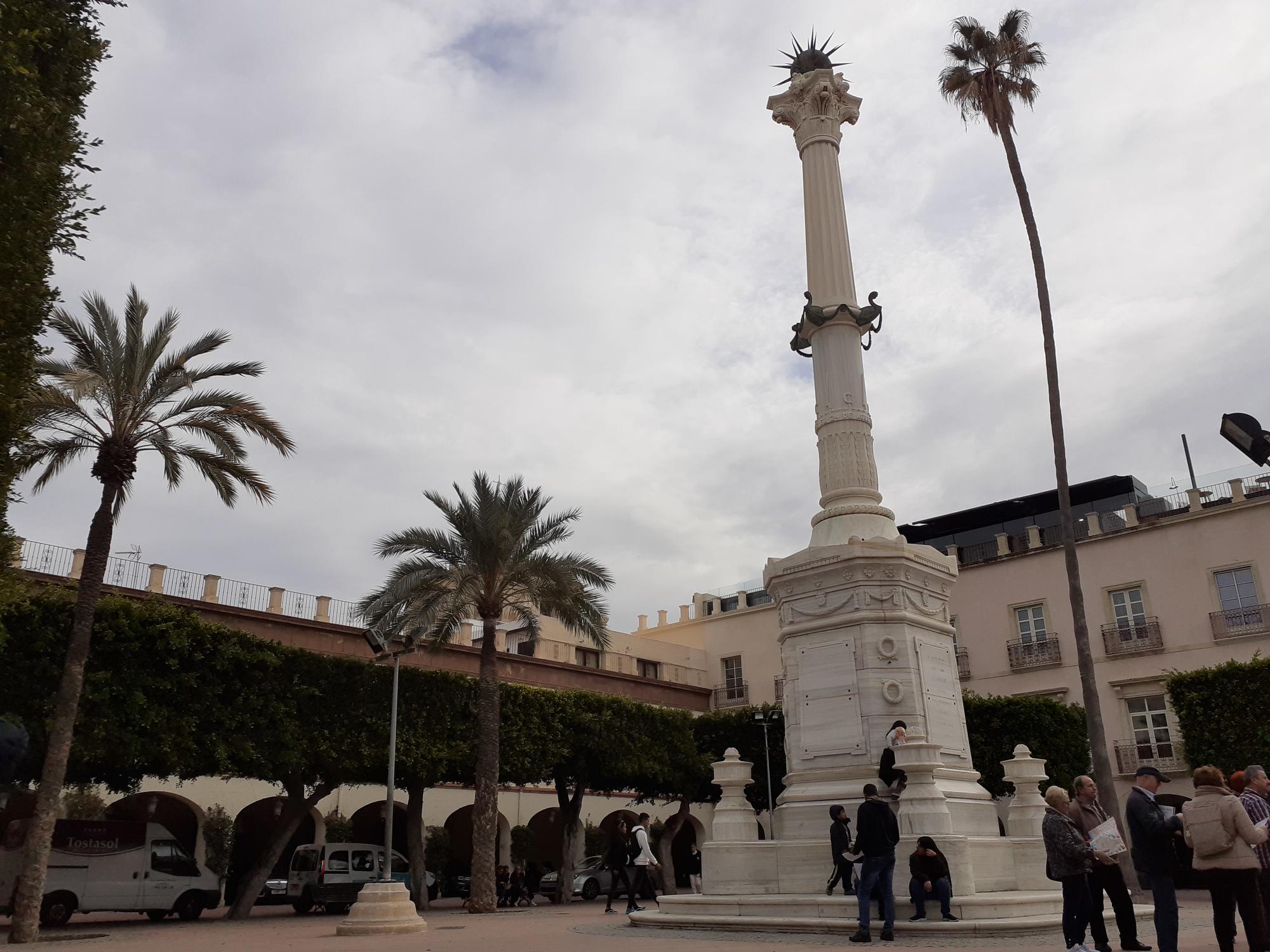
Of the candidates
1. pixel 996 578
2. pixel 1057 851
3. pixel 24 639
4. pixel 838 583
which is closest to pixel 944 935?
pixel 1057 851

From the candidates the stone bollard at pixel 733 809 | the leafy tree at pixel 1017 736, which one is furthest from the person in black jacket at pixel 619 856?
the leafy tree at pixel 1017 736

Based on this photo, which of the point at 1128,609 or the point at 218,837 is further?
the point at 1128,609

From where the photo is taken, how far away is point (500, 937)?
13.1 m

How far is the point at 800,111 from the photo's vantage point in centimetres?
1911

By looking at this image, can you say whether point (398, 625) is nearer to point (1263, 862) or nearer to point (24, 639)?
point (24, 639)

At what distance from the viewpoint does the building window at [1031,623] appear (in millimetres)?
35219

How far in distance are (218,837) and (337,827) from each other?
3.72 m

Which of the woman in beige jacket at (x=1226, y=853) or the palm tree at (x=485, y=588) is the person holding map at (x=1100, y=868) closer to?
the woman in beige jacket at (x=1226, y=853)

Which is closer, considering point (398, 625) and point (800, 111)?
point (800, 111)

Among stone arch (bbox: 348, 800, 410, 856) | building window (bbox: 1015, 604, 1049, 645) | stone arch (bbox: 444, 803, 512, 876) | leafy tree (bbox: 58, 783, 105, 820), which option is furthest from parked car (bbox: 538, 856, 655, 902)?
building window (bbox: 1015, 604, 1049, 645)

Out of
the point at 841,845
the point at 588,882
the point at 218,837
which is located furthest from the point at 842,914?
the point at 218,837

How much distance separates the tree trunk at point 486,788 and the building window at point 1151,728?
20.6 m

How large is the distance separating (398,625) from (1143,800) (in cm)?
1713

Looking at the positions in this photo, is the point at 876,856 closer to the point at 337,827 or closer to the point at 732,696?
the point at 337,827
